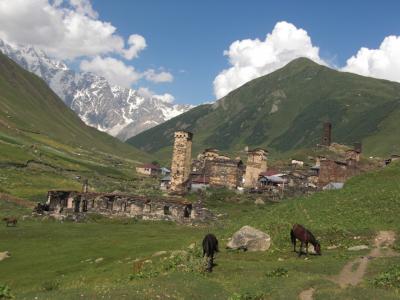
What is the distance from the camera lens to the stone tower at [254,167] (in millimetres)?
140500

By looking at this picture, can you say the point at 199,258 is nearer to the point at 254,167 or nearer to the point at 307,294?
the point at 307,294

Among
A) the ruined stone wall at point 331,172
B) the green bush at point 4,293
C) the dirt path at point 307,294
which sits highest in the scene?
the ruined stone wall at point 331,172

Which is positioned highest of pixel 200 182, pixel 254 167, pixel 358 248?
pixel 254 167

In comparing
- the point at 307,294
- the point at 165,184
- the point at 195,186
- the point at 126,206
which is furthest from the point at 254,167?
the point at 307,294

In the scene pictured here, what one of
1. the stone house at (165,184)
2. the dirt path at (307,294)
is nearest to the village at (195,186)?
the stone house at (165,184)

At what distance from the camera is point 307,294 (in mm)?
27547

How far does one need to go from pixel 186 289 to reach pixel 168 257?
12.4m

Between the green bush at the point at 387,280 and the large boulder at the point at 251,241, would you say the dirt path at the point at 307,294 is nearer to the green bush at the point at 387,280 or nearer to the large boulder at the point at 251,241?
the green bush at the point at 387,280

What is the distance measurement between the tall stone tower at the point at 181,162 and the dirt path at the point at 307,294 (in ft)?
314

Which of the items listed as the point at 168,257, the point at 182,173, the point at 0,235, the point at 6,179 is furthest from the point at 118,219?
the point at 6,179

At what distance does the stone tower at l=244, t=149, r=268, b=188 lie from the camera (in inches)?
5531

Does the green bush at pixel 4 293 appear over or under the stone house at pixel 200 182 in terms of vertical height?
under

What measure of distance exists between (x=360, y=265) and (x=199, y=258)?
1077 cm

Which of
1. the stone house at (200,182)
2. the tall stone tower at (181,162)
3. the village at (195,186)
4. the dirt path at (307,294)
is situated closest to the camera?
the dirt path at (307,294)
